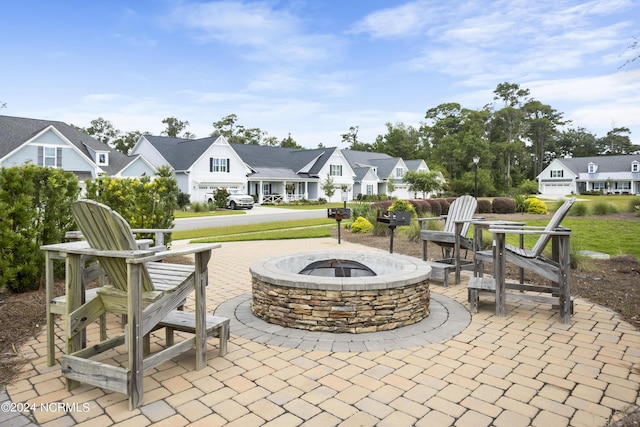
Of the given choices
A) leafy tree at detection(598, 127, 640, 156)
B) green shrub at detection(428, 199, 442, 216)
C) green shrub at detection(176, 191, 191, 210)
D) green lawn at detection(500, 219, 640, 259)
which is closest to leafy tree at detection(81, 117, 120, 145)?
green shrub at detection(176, 191, 191, 210)

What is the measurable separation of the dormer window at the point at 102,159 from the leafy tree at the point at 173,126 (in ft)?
99.7

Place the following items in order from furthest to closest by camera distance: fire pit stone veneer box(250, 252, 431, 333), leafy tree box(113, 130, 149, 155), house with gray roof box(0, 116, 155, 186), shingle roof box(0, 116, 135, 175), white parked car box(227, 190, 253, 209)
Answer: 1. leafy tree box(113, 130, 149, 155)
2. white parked car box(227, 190, 253, 209)
3. shingle roof box(0, 116, 135, 175)
4. house with gray roof box(0, 116, 155, 186)
5. fire pit stone veneer box(250, 252, 431, 333)

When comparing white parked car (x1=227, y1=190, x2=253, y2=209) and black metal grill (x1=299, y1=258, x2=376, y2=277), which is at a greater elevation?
white parked car (x1=227, y1=190, x2=253, y2=209)

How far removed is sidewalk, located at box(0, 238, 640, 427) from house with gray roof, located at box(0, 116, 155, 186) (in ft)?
74.4

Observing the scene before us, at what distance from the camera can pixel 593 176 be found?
53.6m

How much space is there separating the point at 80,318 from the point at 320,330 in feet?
7.16

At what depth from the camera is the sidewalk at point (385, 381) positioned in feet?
8.21

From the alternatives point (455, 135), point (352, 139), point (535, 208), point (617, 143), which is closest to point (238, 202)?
point (535, 208)

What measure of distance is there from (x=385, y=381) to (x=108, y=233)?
2.30 meters

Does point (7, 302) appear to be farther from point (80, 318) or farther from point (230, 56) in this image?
point (230, 56)

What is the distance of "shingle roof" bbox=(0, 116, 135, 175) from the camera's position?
24.3 metres

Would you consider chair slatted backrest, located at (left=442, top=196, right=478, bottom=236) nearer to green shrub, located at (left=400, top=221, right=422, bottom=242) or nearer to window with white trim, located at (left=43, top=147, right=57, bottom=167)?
green shrub, located at (left=400, top=221, right=422, bottom=242)

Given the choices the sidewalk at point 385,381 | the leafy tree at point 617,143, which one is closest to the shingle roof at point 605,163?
the leafy tree at point 617,143

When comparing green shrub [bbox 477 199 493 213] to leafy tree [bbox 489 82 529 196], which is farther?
leafy tree [bbox 489 82 529 196]
